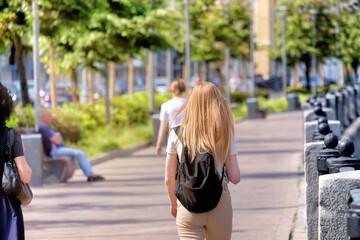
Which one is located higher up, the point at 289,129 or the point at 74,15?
the point at 74,15

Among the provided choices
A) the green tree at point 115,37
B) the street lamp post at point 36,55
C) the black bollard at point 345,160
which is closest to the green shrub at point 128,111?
the green tree at point 115,37

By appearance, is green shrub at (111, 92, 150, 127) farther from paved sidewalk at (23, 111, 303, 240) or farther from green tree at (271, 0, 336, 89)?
green tree at (271, 0, 336, 89)

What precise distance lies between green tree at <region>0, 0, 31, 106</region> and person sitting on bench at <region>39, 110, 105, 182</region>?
1.63 metres

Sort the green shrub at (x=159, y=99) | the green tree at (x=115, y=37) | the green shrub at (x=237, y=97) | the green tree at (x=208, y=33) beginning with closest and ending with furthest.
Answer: the green tree at (x=115, y=37), the green shrub at (x=159, y=99), the green tree at (x=208, y=33), the green shrub at (x=237, y=97)

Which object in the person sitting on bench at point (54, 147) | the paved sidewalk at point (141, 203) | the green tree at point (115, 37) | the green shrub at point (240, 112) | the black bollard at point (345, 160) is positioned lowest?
the green shrub at point (240, 112)

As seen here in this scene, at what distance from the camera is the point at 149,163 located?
17.7 metres

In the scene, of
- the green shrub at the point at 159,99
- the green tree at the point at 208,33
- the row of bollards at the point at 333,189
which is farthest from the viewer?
the green tree at the point at 208,33

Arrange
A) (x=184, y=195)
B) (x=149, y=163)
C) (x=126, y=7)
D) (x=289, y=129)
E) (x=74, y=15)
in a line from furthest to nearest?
(x=289, y=129) < (x=126, y=7) < (x=149, y=163) < (x=74, y=15) < (x=184, y=195)

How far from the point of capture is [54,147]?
1443 centimetres

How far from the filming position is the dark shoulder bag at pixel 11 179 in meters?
5.74

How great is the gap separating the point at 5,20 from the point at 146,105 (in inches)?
613

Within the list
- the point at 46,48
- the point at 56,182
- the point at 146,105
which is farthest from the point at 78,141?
the point at 146,105

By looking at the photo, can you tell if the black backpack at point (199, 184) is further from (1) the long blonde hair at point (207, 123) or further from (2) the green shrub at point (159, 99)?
(2) the green shrub at point (159, 99)

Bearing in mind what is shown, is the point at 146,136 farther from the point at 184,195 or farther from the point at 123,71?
the point at 123,71
